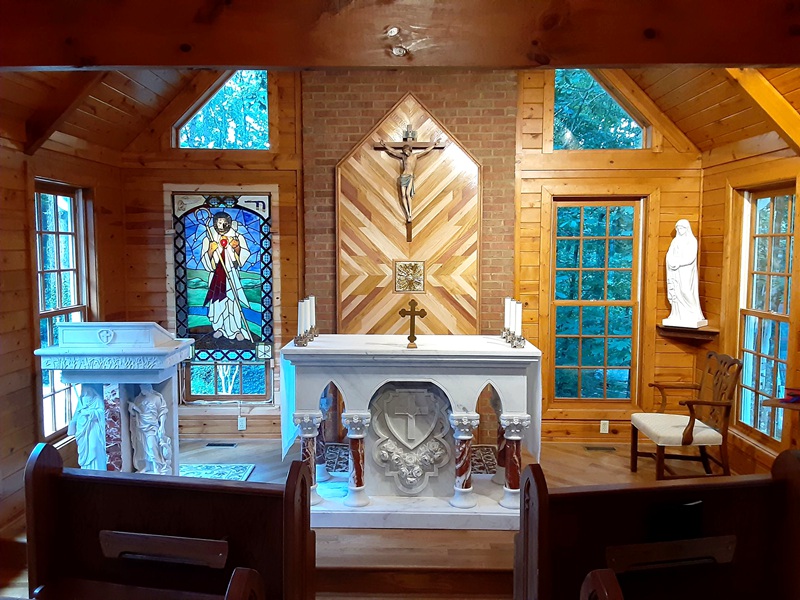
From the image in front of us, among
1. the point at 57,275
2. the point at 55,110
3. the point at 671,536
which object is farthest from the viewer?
the point at 57,275

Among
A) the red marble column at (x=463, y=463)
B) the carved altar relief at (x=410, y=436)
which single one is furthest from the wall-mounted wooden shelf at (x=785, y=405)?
the carved altar relief at (x=410, y=436)

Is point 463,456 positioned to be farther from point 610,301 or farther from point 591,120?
point 591,120

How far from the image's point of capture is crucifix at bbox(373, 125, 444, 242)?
4602 mm

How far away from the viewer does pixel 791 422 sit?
3688 millimetres

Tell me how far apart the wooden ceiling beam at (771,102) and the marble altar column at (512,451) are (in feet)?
7.51

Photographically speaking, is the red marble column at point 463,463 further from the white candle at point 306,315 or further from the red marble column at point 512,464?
the white candle at point 306,315

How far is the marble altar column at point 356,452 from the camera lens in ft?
10.9

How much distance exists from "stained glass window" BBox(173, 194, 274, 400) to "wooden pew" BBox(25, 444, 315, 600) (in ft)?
10.5

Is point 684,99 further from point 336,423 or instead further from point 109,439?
point 109,439

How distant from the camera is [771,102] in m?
3.54

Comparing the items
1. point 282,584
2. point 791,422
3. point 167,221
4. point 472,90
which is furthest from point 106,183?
point 791,422

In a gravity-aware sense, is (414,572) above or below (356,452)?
below

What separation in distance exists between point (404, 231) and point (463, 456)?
6.77 ft

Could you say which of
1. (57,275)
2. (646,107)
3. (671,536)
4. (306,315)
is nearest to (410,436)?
(306,315)
